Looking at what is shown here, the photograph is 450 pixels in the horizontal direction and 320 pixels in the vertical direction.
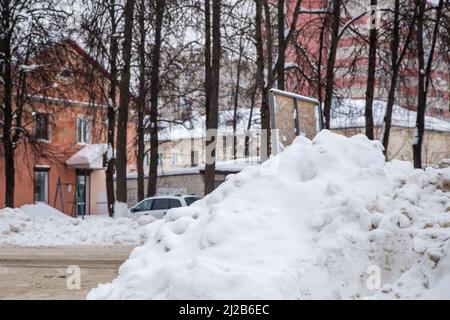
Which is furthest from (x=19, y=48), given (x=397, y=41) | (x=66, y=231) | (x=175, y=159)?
(x=175, y=159)

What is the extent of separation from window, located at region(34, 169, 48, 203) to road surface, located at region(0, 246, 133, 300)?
22.4 meters

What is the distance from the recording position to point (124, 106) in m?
23.6

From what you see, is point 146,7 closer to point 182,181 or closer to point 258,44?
point 258,44

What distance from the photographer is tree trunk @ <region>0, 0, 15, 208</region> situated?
25.7 m

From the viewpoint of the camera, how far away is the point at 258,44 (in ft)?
67.6

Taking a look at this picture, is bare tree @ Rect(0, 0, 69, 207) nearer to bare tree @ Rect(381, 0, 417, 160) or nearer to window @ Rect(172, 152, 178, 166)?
bare tree @ Rect(381, 0, 417, 160)

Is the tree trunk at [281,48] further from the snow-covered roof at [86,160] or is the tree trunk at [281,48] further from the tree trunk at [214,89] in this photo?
the snow-covered roof at [86,160]

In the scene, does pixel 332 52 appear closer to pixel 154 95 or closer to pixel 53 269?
pixel 154 95

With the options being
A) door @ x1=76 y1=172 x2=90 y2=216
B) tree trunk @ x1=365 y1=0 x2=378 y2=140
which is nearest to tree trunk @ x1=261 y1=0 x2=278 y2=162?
tree trunk @ x1=365 y1=0 x2=378 y2=140

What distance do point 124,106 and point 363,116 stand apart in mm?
11138

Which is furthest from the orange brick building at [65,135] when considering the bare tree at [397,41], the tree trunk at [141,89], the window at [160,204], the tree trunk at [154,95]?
the bare tree at [397,41]

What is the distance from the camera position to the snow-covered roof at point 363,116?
977 inches
